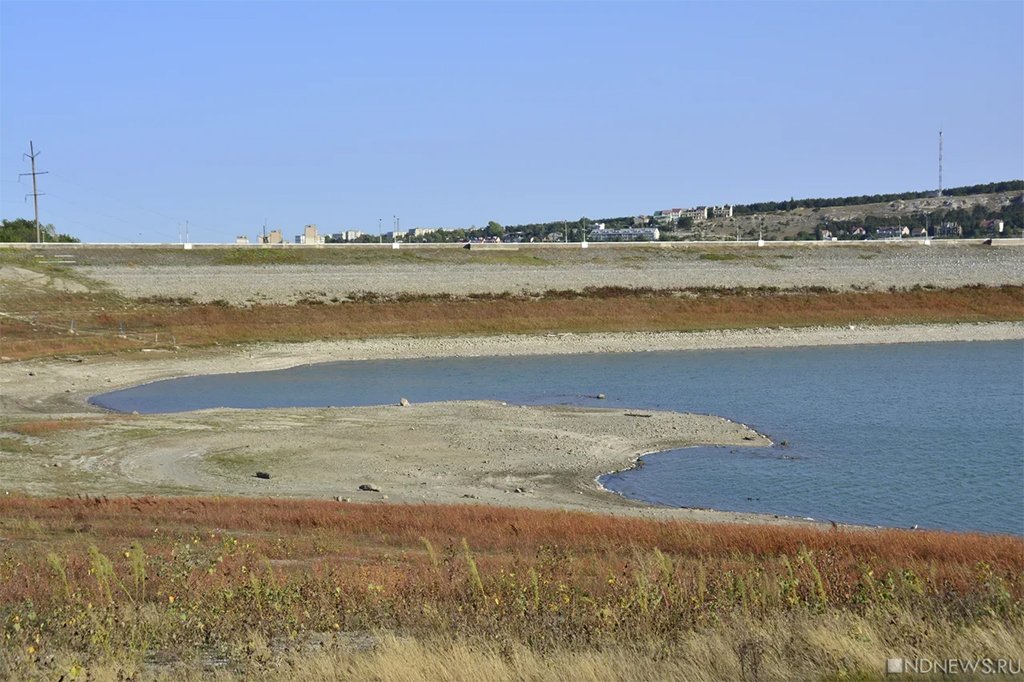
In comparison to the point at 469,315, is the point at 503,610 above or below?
above

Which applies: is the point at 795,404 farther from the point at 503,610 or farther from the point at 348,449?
the point at 503,610

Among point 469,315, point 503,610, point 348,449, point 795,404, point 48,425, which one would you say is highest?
point 503,610

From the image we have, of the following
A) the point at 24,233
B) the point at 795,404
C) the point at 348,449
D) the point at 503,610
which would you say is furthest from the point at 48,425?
the point at 24,233

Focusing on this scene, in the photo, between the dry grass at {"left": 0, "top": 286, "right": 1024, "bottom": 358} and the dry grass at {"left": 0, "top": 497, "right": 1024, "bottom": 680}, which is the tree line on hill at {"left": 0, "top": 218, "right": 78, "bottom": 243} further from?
the dry grass at {"left": 0, "top": 497, "right": 1024, "bottom": 680}

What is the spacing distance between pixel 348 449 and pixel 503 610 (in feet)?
67.4

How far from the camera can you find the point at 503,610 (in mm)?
10289

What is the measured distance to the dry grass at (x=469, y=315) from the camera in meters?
59.3

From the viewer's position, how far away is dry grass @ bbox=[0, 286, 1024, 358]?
195 feet

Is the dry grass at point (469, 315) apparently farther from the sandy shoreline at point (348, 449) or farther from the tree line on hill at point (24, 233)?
the tree line on hill at point (24, 233)

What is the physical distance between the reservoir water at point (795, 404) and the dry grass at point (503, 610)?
365 inches

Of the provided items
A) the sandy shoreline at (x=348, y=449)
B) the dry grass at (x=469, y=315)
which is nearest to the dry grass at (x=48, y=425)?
the sandy shoreline at (x=348, y=449)

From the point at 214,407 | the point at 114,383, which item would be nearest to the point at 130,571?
the point at 214,407

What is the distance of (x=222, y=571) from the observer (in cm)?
1258

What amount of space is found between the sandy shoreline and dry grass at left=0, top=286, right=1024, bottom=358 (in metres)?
12.6
